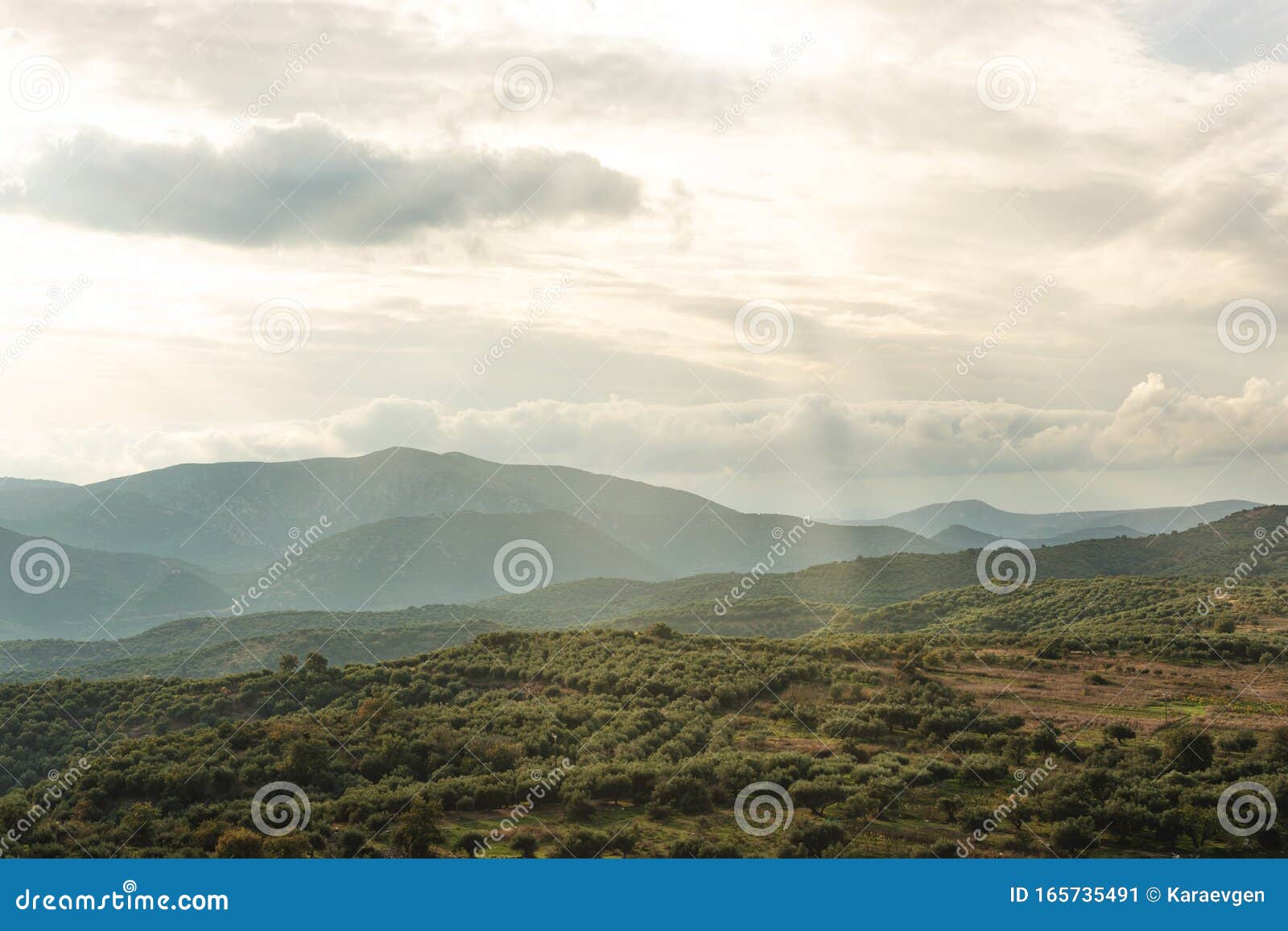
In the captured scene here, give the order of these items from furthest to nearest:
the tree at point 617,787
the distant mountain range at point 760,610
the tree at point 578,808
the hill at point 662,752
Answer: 1. the distant mountain range at point 760,610
2. the tree at point 617,787
3. the tree at point 578,808
4. the hill at point 662,752

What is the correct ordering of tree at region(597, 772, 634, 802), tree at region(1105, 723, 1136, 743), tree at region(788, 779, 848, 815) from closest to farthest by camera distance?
1. tree at region(788, 779, 848, 815)
2. tree at region(597, 772, 634, 802)
3. tree at region(1105, 723, 1136, 743)

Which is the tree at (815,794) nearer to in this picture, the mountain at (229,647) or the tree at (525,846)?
the tree at (525,846)

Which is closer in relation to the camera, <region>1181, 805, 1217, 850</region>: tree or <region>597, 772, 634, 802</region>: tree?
<region>1181, 805, 1217, 850</region>: tree

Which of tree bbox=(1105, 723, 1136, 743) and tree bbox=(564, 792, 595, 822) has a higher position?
tree bbox=(1105, 723, 1136, 743)

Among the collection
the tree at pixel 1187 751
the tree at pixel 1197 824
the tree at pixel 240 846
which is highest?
the tree at pixel 1187 751

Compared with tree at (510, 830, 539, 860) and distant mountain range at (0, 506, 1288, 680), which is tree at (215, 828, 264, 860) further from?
distant mountain range at (0, 506, 1288, 680)

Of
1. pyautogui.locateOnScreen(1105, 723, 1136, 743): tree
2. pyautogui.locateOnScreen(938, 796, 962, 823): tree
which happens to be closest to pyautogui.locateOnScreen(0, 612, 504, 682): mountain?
pyautogui.locateOnScreen(1105, 723, 1136, 743): tree

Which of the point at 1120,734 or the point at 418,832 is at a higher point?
the point at 1120,734

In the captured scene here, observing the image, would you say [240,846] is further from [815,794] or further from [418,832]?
[815,794]

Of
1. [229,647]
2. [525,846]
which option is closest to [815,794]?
[525,846]

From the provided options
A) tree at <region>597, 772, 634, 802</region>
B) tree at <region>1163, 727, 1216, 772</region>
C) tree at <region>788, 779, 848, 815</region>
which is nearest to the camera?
tree at <region>788, 779, 848, 815</region>

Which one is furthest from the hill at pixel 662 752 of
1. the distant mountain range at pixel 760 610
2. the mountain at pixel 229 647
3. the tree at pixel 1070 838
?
the mountain at pixel 229 647

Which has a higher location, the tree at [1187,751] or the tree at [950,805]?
the tree at [1187,751]

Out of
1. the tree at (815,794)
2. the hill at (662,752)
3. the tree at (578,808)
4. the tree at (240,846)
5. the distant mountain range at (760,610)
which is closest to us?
the tree at (240,846)
